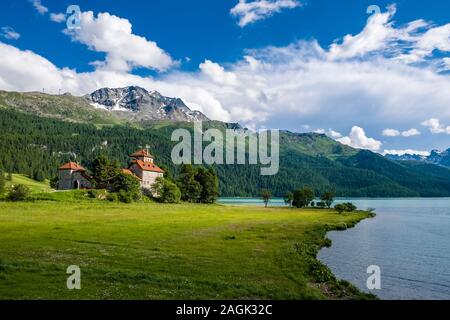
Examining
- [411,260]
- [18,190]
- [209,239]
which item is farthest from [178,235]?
[18,190]

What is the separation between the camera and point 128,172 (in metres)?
134

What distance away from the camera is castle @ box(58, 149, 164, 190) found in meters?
135

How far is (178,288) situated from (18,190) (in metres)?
82.3

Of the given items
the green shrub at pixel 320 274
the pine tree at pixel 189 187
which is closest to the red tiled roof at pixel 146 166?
the pine tree at pixel 189 187

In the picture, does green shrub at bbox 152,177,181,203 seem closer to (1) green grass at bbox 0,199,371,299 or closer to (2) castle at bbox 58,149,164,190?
(2) castle at bbox 58,149,164,190

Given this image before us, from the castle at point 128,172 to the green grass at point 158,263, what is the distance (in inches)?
2786

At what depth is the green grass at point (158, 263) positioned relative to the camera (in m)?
27.3

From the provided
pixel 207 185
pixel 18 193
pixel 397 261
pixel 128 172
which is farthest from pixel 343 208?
pixel 18 193

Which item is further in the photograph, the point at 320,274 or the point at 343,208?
the point at 343,208

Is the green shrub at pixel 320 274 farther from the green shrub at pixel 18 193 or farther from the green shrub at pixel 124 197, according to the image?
the green shrub at pixel 124 197

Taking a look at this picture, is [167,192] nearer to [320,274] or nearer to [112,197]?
[112,197]

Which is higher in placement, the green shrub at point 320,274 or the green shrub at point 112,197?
the green shrub at point 112,197

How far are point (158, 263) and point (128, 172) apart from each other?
102058mm

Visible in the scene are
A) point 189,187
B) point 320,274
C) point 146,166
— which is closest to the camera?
point 320,274
